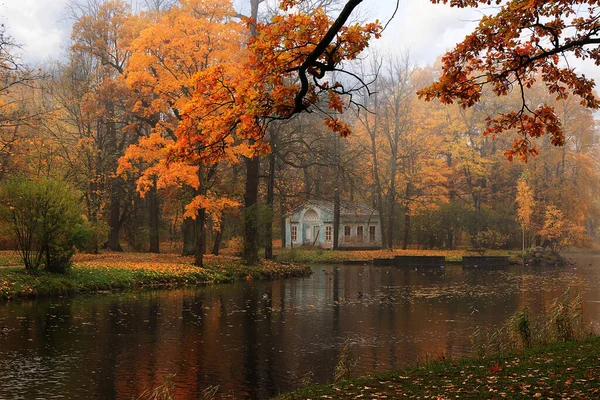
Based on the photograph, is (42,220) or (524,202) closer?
(42,220)

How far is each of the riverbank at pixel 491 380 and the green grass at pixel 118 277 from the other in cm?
1437

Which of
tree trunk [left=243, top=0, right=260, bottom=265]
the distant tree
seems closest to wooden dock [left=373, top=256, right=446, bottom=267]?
the distant tree

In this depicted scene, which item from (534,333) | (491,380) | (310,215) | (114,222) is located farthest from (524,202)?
(491,380)

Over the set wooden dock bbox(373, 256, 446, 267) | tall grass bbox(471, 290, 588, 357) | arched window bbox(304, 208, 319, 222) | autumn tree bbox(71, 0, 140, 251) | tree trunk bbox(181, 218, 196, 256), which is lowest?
tall grass bbox(471, 290, 588, 357)

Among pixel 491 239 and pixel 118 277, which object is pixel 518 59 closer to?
pixel 118 277

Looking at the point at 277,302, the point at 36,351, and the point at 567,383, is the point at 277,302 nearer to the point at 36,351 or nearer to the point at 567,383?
the point at 36,351

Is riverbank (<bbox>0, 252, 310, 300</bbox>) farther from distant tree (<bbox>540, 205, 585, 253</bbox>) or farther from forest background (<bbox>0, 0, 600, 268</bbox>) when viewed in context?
distant tree (<bbox>540, 205, 585, 253</bbox>)

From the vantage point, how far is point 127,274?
23.5m

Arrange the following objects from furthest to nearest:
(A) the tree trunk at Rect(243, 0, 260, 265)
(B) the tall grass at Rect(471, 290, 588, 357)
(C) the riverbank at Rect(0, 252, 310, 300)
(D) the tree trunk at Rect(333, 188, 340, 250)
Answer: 1. (D) the tree trunk at Rect(333, 188, 340, 250)
2. (A) the tree trunk at Rect(243, 0, 260, 265)
3. (C) the riverbank at Rect(0, 252, 310, 300)
4. (B) the tall grass at Rect(471, 290, 588, 357)

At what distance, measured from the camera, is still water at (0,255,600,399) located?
33.2ft

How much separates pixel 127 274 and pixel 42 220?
4521 mm

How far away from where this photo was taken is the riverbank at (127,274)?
775 inches

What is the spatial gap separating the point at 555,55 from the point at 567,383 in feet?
21.1

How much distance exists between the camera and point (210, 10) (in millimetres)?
26984
